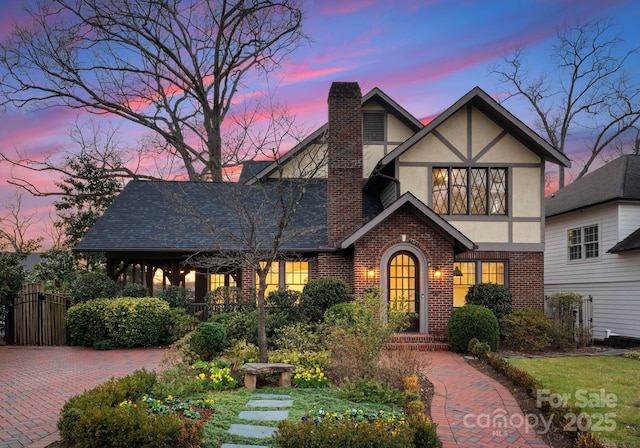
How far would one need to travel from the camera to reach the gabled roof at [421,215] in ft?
49.7

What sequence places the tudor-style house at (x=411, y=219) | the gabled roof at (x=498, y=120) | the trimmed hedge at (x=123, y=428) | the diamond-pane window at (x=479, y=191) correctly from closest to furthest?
1. the trimmed hedge at (x=123, y=428)
2. the tudor-style house at (x=411, y=219)
3. the gabled roof at (x=498, y=120)
4. the diamond-pane window at (x=479, y=191)

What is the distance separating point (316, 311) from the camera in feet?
50.1

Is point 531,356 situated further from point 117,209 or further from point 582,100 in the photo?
point 582,100

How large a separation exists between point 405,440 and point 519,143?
14513 mm

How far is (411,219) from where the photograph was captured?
51.3 ft

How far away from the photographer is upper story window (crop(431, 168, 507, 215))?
17672mm

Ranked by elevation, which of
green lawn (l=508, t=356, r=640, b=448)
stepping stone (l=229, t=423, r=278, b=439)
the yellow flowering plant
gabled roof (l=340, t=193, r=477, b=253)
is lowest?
green lawn (l=508, t=356, r=640, b=448)

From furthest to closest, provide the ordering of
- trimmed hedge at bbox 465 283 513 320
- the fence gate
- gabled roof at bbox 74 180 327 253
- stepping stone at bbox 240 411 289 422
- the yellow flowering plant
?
1. gabled roof at bbox 74 180 327 253
2. trimmed hedge at bbox 465 283 513 320
3. the fence gate
4. the yellow flowering plant
5. stepping stone at bbox 240 411 289 422

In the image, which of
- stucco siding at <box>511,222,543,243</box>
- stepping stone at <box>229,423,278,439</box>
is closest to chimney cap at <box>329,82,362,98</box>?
stucco siding at <box>511,222,543,243</box>

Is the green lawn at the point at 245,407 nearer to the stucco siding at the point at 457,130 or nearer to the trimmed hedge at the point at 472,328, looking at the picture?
the trimmed hedge at the point at 472,328

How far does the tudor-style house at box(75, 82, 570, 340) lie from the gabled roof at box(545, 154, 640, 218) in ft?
9.10

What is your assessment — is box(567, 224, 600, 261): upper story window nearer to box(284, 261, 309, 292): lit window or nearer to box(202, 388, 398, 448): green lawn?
box(284, 261, 309, 292): lit window

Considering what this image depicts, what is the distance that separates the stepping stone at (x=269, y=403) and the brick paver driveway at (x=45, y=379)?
2616 mm

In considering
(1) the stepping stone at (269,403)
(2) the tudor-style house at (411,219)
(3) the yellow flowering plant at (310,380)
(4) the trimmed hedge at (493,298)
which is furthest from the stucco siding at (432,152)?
(1) the stepping stone at (269,403)
